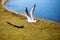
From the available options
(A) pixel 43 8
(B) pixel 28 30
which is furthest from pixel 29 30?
(A) pixel 43 8

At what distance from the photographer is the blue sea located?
1.83 m

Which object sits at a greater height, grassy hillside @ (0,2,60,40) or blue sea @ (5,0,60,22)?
blue sea @ (5,0,60,22)

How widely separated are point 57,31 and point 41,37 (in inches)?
7.1

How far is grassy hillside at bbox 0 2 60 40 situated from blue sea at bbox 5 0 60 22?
0.06m

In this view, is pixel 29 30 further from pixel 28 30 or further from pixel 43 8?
pixel 43 8

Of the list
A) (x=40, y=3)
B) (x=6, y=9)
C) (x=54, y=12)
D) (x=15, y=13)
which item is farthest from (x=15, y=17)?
(x=54, y=12)

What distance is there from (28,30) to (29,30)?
0.04 ft

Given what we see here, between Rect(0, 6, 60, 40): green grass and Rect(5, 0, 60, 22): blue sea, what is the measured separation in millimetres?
58

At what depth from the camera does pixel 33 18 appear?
187 centimetres

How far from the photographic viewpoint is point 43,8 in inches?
74.0

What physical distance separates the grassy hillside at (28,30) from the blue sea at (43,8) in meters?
0.06

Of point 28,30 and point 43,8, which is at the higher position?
point 43,8

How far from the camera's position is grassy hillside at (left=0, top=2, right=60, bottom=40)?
69.5 inches

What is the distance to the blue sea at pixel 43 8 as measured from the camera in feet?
6.01
